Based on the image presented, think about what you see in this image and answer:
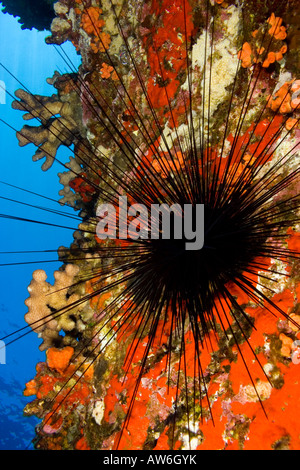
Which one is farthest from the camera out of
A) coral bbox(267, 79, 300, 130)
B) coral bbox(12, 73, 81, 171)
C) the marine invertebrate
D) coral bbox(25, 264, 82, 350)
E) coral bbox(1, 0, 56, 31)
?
coral bbox(1, 0, 56, 31)

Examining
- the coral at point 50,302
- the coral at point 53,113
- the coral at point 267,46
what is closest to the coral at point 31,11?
the coral at point 53,113

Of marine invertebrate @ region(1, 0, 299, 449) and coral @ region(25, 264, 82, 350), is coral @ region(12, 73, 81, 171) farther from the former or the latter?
coral @ region(25, 264, 82, 350)

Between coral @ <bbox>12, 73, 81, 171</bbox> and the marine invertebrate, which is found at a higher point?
coral @ <bbox>12, 73, 81, 171</bbox>

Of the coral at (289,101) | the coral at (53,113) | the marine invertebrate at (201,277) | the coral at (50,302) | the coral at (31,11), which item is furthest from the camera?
the coral at (31,11)

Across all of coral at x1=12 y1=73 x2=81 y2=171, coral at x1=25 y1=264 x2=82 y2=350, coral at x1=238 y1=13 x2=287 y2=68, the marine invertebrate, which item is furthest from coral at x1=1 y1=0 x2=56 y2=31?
coral at x1=25 y1=264 x2=82 y2=350

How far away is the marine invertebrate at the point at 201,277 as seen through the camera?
218 cm

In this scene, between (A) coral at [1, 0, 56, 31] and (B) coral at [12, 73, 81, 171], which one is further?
(A) coral at [1, 0, 56, 31]

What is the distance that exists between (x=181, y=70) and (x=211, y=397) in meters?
3.43

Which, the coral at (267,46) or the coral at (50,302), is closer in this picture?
the coral at (267,46)

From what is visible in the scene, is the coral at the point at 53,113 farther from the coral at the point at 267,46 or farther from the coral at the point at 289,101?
the coral at the point at 289,101

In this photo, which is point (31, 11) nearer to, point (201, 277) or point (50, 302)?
point (50, 302)

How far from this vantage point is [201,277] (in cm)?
228

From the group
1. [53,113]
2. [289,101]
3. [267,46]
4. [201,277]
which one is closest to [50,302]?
[201,277]

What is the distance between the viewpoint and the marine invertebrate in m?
2.18
